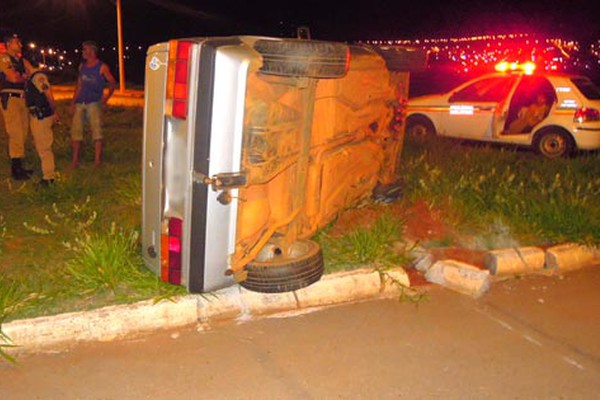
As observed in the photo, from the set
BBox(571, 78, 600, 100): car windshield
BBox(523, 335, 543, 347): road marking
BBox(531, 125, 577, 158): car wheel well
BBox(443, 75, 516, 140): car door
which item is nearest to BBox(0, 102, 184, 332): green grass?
BBox(523, 335, 543, 347): road marking

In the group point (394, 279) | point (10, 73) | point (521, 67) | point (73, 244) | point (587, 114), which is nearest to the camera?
point (394, 279)

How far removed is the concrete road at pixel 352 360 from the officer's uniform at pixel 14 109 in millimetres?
4082

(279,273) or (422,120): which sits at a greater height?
(422,120)

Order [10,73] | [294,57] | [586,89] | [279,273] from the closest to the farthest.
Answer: [294,57], [279,273], [10,73], [586,89]

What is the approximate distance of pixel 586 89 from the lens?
10.2 meters

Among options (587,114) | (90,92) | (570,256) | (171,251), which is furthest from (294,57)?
(587,114)

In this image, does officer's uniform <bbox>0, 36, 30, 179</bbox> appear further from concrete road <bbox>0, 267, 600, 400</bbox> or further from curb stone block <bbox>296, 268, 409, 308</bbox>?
curb stone block <bbox>296, 268, 409, 308</bbox>

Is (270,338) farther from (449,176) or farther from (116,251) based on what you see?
(449,176)

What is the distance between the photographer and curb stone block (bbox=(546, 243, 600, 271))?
552 centimetres

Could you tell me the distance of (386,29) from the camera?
40.6 meters

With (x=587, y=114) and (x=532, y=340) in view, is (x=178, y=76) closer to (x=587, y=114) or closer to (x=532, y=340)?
(x=532, y=340)

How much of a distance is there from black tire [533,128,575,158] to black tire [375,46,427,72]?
16.9 ft

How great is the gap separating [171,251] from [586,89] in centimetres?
880

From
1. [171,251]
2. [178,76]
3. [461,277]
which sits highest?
[178,76]
